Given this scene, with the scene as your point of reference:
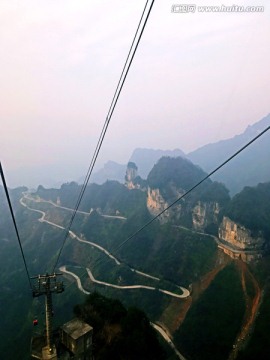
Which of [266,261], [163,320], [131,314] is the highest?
[131,314]

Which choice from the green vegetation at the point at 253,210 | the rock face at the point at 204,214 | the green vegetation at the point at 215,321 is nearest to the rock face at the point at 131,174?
the rock face at the point at 204,214

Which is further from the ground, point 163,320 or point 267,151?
point 267,151

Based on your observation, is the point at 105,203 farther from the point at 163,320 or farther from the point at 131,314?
the point at 131,314

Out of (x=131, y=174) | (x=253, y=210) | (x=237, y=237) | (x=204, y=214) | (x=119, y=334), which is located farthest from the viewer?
(x=131, y=174)

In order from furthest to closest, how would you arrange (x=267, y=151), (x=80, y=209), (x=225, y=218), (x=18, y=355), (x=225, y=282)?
(x=267, y=151), (x=80, y=209), (x=225, y=218), (x=225, y=282), (x=18, y=355)

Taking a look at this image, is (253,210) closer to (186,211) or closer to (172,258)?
(186,211)

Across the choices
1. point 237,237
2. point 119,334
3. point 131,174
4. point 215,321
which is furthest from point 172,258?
point 131,174

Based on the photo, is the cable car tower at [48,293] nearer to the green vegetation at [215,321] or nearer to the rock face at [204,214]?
the green vegetation at [215,321]

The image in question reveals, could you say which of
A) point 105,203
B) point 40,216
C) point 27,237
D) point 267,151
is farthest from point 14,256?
point 267,151
